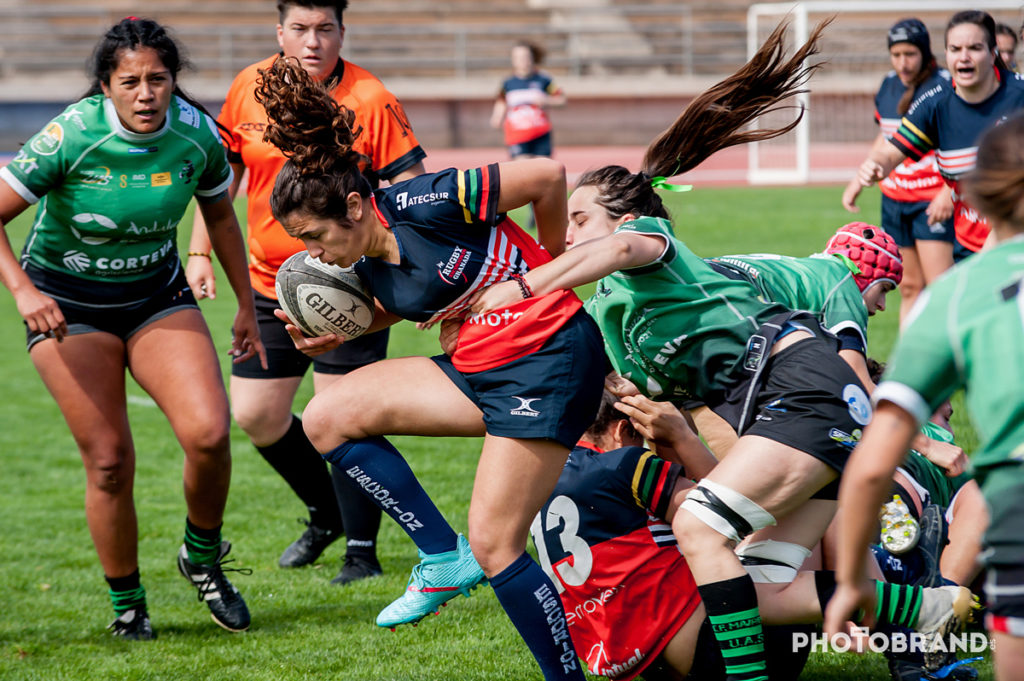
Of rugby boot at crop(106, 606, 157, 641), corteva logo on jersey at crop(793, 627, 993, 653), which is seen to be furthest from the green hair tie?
rugby boot at crop(106, 606, 157, 641)

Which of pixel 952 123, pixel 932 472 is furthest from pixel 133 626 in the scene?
pixel 952 123

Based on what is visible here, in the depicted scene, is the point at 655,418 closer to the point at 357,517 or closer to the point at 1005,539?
the point at 1005,539

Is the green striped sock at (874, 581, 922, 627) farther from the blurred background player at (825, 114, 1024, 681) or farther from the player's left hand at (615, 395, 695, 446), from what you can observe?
the blurred background player at (825, 114, 1024, 681)

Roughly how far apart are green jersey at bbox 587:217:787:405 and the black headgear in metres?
5.51

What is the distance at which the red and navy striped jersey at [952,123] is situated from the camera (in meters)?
6.64

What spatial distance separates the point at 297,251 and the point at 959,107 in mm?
3995

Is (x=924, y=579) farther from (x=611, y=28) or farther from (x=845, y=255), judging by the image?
(x=611, y=28)

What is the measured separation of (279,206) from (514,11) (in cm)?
2984

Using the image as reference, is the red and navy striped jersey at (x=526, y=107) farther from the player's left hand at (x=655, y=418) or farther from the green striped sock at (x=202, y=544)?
the player's left hand at (x=655, y=418)

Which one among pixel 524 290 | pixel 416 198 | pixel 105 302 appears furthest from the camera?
pixel 105 302

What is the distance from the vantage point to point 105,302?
439cm

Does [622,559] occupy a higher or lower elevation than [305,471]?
higher

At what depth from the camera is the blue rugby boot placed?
144 inches

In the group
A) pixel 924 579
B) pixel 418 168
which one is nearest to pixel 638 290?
pixel 924 579
